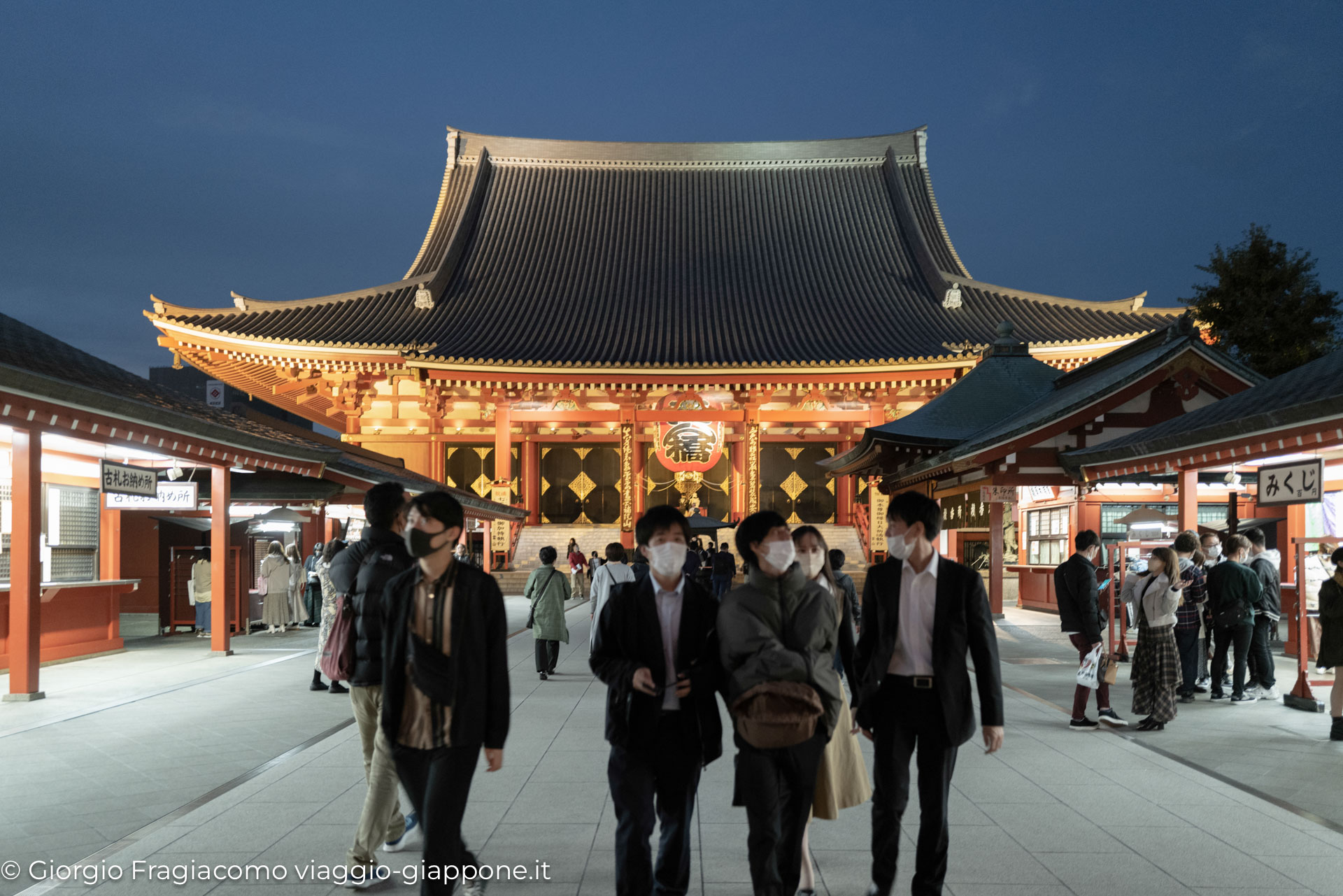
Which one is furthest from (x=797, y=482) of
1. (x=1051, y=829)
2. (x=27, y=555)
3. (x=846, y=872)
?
(x=846, y=872)

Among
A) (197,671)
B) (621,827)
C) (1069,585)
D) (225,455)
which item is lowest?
(197,671)

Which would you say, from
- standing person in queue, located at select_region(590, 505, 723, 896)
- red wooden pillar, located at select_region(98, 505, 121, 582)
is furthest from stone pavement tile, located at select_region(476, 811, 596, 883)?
red wooden pillar, located at select_region(98, 505, 121, 582)

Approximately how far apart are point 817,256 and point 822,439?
18.0ft

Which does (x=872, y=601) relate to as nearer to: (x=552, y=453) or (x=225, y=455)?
(x=225, y=455)

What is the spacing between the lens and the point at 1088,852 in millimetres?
4453

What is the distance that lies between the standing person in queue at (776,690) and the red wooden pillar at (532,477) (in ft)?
75.6

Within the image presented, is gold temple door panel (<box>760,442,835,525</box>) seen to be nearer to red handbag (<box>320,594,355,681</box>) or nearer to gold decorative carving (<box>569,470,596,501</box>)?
gold decorative carving (<box>569,470,596,501</box>)

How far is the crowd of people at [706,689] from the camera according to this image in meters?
3.35

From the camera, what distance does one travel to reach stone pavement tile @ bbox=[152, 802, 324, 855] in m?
4.46

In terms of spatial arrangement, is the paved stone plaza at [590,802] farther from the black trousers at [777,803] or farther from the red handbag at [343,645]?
the red handbag at [343,645]

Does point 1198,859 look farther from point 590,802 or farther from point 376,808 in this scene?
point 376,808

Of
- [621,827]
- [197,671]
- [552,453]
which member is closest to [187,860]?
[621,827]

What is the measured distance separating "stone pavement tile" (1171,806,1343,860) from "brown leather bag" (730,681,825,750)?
2.50 m

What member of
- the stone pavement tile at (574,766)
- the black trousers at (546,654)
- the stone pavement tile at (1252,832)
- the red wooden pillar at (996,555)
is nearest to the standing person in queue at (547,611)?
the black trousers at (546,654)
